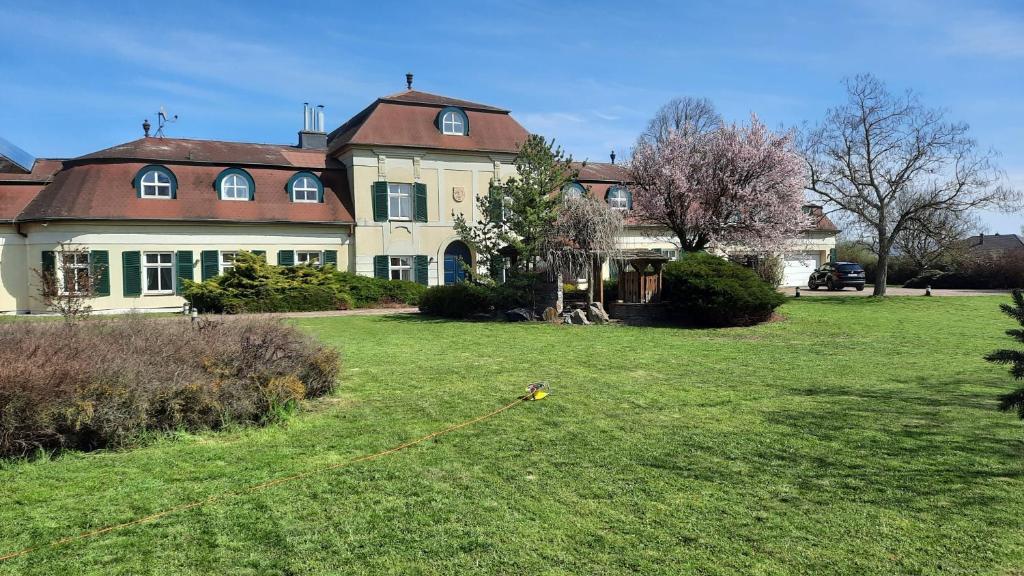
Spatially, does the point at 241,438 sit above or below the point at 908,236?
below

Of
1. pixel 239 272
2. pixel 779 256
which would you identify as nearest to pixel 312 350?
pixel 239 272

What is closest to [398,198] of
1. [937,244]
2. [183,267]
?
[183,267]

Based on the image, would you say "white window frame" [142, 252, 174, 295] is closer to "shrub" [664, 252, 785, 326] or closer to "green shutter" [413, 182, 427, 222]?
"green shutter" [413, 182, 427, 222]

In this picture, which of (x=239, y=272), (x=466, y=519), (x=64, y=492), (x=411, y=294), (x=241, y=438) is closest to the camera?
(x=466, y=519)

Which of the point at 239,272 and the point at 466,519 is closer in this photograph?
A: the point at 466,519

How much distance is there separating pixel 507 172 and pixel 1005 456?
83.7ft

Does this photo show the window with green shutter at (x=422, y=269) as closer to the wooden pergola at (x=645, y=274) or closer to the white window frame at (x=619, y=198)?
the white window frame at (x=619, y=198)

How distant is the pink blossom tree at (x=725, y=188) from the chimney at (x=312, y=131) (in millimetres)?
15707

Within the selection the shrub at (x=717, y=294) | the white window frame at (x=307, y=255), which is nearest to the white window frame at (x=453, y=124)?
the white window frame at (x=307, y=255)

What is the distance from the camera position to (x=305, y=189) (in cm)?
2775

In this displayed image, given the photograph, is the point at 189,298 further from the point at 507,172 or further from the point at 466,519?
the point at 466,519

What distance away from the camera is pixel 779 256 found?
29.5 metres

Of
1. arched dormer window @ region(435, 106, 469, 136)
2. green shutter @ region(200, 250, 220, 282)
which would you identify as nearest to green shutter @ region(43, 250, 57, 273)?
green shutter @ region(200, 250, 220, 282)

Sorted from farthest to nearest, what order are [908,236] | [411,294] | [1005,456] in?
[908,236]
[411,294]
[1005,456]
